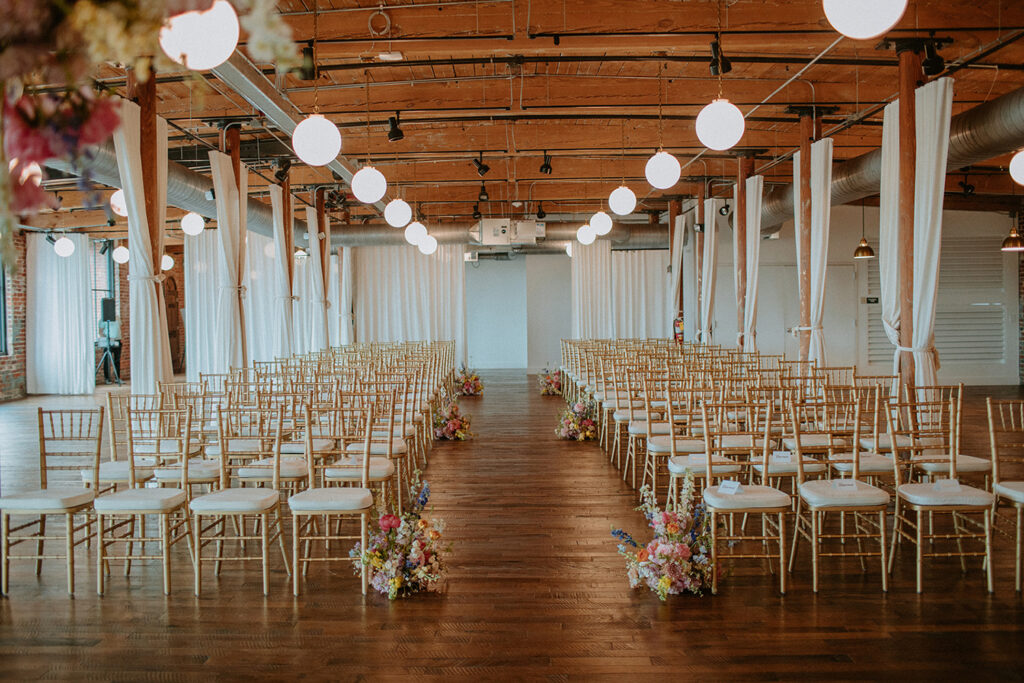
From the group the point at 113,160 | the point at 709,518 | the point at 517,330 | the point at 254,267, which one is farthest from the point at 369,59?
the point at 517,330

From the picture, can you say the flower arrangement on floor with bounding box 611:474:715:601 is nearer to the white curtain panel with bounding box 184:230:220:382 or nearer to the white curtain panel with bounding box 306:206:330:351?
the white curtain panel with bounding box 306:206:330:351

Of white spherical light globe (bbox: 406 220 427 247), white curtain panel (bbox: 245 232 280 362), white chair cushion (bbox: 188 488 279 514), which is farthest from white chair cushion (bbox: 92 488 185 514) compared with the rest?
white curtain panel (bbox: 245 232 280 362)

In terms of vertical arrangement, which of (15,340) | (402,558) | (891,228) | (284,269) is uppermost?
(284,269)

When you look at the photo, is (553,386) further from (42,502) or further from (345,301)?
(42,502)

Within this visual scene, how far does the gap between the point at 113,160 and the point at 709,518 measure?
6.51 meters

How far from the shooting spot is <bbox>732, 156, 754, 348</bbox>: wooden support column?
1087 centimetres

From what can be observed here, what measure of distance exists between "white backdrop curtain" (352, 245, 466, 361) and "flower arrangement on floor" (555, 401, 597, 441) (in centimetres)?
834

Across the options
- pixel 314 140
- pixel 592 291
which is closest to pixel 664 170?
pixel 314 140

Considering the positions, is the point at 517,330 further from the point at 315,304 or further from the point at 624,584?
the point at 624,584

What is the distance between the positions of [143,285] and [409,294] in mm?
10804

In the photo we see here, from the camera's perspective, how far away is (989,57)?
7.17 metres

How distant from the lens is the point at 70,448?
7.81m

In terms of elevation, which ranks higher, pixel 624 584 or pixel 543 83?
pixel 543 83

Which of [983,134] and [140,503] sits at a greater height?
[983,134]
